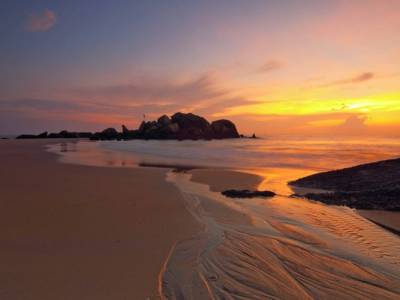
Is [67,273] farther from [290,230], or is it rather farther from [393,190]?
[393,190]

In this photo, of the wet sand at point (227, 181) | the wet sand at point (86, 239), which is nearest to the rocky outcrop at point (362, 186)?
the wet sand at point (227, 181)

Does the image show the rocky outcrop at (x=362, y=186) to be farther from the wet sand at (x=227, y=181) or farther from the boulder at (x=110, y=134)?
the boulder at (x=110, y=134)

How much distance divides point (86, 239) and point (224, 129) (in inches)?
3926

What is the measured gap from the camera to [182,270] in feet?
15.4

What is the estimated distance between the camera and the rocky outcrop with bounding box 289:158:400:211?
9.60m

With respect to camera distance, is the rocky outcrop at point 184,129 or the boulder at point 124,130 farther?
the boulder at point 124,130

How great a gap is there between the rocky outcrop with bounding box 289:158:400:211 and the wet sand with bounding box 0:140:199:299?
5.12 m

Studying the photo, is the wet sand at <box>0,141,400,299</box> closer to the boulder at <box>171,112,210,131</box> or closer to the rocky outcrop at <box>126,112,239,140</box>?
the rocky outcrop at <box>126,112,239,140</box>

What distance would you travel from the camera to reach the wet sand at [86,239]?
159 inches

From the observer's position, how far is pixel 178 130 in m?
94.1

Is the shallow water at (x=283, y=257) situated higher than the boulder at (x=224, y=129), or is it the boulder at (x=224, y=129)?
the boulder at (x=224, y=129)

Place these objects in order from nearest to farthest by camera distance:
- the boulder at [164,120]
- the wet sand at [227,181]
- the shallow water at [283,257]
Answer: the shallow water at [283,257], the wet sand at [227,181], the boulder at [164,120]

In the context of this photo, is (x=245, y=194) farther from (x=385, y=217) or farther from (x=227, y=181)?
(x=385, y=217)

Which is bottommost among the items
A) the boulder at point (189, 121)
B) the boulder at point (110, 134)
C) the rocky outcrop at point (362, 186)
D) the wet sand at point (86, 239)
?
the wet sand at point (86, 239)
